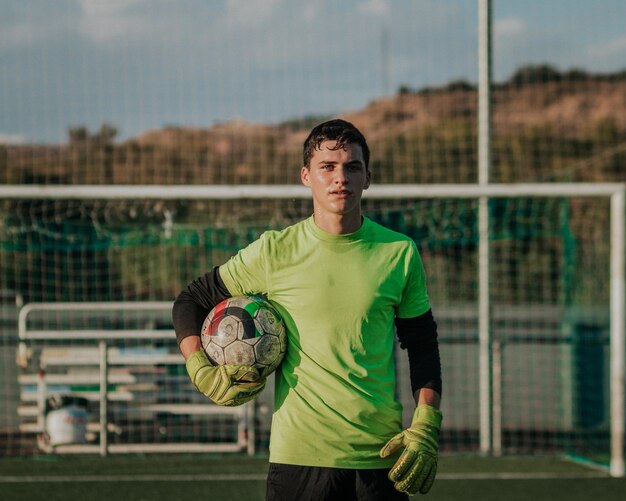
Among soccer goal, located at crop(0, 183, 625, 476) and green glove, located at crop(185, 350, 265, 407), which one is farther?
soccer goal, located at crop(0, 183, 625, 476)

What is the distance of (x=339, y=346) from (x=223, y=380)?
1.20 feet

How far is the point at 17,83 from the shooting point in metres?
8.88

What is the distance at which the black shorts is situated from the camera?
3016 mm

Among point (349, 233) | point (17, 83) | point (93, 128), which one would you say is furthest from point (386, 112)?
point (349, 233)

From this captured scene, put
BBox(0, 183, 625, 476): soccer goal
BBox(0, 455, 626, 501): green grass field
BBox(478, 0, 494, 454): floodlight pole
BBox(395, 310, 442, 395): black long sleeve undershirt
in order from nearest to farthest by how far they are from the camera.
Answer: BBox(395, 310, 442, 395): black long sleeve undershirt
BBox(0, 455, 626, 501): green grass field
BBox(0, 183, 625, 476): soccer goal
BBox(478, 0, 494, 454): floodlight pole

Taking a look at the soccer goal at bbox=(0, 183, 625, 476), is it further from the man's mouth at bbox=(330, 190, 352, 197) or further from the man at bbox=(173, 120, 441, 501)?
the man's mouth at bbox=(330, 190, 352, 197)

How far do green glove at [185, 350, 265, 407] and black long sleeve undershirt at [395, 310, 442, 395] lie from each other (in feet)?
1.56

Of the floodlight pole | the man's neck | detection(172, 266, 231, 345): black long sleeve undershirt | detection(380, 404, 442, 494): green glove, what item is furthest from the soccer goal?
detection(380, 404, 442, 494): green glove

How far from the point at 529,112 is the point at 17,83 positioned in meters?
32.5

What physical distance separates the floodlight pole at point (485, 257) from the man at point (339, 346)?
455 cm

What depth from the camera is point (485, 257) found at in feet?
26.9

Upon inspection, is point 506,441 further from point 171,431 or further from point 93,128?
point 93,128

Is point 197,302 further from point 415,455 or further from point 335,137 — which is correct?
point 415,455

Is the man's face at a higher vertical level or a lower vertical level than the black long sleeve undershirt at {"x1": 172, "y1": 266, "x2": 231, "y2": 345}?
higher
